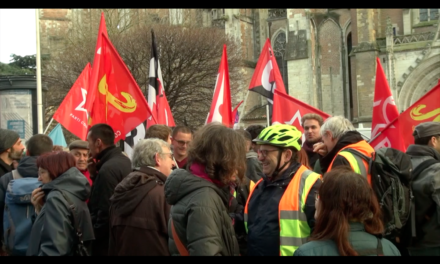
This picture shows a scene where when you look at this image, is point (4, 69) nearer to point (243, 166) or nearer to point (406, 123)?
point (406, 123)

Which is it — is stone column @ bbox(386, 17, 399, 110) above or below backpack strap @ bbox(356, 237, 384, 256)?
above

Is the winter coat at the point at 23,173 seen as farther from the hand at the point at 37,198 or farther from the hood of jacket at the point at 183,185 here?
the hood of jacket at the point at 183,185

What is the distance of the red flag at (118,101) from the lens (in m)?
7.77

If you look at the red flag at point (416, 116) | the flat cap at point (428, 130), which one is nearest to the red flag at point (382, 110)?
the red flag at point (416, 116)

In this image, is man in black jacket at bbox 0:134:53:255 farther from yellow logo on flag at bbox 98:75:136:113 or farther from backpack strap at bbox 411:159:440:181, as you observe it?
backpack strap at bbox 411:159:440:181

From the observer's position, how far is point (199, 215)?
3344 millimetres

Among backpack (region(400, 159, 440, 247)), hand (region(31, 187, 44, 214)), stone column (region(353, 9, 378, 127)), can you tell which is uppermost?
stone column (region(353, 9, 378, 127))

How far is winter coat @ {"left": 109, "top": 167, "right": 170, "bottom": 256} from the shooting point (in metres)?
4.43

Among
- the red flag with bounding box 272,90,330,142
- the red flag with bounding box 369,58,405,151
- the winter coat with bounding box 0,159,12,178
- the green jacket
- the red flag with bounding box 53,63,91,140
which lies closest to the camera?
the green jacket

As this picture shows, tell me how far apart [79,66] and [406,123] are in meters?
21.8

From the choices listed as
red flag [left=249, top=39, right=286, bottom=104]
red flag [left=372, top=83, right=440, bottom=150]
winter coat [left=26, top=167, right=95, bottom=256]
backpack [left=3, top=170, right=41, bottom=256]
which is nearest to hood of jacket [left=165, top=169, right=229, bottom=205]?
winter coat [left=26, top=167, right=95, bottom=256]

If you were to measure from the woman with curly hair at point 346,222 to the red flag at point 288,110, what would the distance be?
5866mm

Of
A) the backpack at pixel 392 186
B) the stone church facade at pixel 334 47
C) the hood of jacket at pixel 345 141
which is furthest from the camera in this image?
the stone church facade at pixel 334 47

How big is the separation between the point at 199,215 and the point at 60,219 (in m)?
1.52
